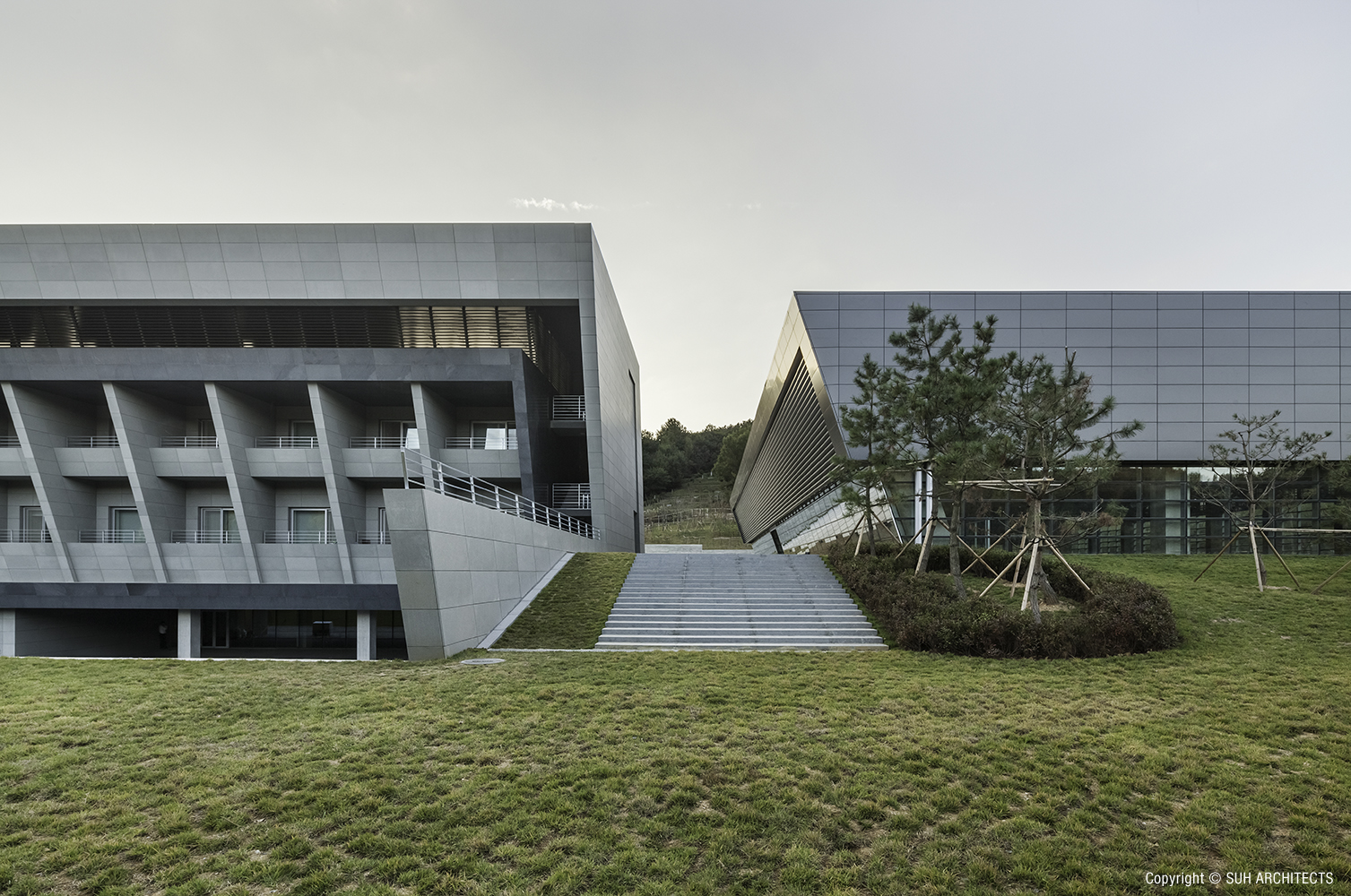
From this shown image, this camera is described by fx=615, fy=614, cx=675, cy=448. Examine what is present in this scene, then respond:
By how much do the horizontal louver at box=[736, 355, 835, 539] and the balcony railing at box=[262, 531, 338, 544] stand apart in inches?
835

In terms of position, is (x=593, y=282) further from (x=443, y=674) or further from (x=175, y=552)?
(x=175, y=552)

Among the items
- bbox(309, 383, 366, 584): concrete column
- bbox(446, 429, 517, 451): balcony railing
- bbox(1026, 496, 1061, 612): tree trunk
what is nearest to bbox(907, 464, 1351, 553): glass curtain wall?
bbox(1026, 496, 1061, 612): tree trunk

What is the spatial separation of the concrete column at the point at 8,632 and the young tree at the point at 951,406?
3164 centimetres

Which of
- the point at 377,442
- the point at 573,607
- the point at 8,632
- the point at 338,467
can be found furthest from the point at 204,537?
the point at 573,607

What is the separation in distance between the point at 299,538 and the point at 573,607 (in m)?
16.3

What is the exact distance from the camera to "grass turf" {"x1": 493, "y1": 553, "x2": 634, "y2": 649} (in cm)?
1341

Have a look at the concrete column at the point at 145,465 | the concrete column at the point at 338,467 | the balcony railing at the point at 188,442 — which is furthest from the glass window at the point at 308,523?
the concrete column at the point at 145,465

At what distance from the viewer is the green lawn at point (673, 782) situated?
4262mm

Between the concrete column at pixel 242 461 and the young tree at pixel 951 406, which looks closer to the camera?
the young tree at pixel 951 406

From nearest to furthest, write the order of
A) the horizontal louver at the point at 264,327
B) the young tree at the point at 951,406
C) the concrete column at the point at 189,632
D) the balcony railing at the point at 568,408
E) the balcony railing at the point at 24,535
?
the young tree at the point at 951,406 → the concrete column at the point at 189,632 → the horizontal louver at the point at 264,327 → the balcony railing at the point at 24,535 → the balcony railing at the point at 568,408

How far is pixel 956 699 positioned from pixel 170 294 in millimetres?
28334

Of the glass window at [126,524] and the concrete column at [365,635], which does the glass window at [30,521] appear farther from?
the concrete column at [365,635]

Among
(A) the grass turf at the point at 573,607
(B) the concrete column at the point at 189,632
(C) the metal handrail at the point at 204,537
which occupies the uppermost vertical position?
(C) the metal handrail at the point at 204,537

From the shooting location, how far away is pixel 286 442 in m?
25.6
